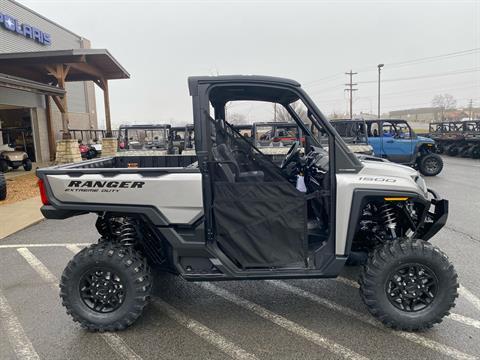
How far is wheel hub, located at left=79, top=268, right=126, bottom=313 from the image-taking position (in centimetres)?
326

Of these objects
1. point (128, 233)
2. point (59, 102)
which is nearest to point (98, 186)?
A: point (128, 233)

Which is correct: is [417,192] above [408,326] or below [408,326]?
above

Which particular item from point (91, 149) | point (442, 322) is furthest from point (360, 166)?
point (91, 149)

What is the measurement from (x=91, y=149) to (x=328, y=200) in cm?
2231

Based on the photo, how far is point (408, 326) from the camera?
3.13 m

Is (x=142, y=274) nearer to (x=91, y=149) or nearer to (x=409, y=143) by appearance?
(x=409, y=143)

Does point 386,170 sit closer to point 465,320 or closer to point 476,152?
point 465,320

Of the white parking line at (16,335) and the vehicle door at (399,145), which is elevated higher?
the vehicle door at (399,145)

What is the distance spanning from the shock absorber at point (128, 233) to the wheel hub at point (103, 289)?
0.36 m

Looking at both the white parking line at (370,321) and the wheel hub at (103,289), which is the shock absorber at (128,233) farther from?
the white parking line at (370,321)

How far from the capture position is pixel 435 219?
3.53 metres

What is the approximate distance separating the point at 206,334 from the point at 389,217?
1.91 metres

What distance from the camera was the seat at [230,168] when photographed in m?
3.15

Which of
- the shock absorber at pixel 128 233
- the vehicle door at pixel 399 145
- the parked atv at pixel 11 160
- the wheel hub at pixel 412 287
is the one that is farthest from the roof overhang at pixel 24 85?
the wheel hub at pixel 412 287
